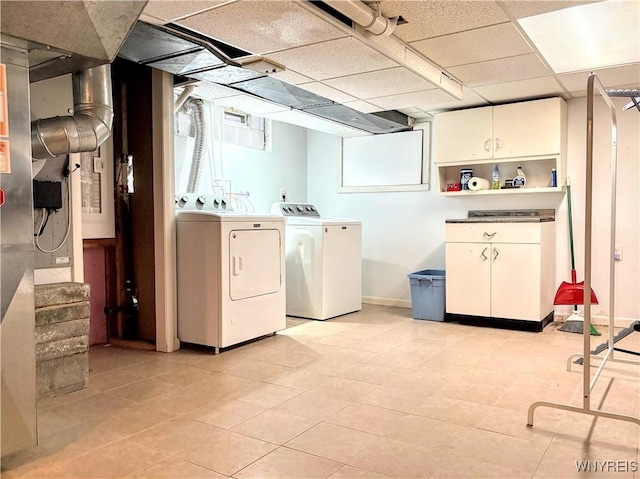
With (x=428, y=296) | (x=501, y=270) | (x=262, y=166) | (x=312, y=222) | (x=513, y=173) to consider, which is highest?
(x=262, y=166)

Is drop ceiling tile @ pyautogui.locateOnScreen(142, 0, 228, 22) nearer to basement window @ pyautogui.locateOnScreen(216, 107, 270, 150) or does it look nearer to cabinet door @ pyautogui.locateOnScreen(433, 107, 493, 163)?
basement window @ pyautogui.locateOnScreen(216, 107, 270, 150)

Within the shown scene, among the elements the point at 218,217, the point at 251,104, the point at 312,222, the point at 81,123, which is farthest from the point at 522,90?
the point at 81,123

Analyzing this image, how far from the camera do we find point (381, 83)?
3768 millimetres

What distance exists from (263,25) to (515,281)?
3.08 meters

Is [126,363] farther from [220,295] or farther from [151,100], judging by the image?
[151,100]

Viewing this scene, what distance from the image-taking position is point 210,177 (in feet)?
15.8

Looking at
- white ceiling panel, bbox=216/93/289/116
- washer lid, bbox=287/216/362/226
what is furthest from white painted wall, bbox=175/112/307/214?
washer lid, bbox=287/216/362/226

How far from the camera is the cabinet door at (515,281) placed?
4.30 metres

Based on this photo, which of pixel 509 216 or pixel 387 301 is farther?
pixel 387 301

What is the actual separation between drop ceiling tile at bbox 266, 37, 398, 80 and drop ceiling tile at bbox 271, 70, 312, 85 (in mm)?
73

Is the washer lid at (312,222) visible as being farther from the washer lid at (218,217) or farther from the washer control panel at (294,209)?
the washer lid at (218,217)

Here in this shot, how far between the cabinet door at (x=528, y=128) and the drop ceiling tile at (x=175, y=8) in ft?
10.3

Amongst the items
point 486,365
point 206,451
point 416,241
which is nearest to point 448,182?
point 416,241

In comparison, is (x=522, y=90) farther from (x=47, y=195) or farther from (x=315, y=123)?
(x=47, y=195)
